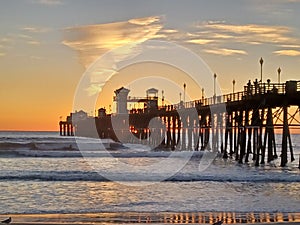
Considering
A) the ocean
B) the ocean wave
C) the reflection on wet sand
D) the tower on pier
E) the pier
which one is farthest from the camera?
the tower on pier

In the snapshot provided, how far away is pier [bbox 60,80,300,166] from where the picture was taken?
35344mm

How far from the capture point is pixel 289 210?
57.7 ft

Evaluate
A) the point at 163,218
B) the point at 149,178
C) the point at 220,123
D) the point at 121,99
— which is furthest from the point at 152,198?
the point at 121,99

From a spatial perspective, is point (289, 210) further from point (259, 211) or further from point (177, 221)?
point (177, 221)

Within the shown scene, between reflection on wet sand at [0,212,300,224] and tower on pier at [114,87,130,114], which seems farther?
tower on pier at [114,87,130,114]

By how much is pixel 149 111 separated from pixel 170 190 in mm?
48270

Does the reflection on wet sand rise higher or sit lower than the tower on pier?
lower

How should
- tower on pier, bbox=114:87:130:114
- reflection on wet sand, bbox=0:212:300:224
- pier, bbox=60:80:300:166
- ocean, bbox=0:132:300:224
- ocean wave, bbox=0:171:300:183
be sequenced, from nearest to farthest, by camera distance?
1. reflection on wet sand, bbox=0:212:300:224
2. ocean, bbox=0:132:300:224
3. ocean wave, bbox=0:171:300:183
4. pier, bbox=60:80:300:166
5. tower on pier, bbox=114:87:130:114

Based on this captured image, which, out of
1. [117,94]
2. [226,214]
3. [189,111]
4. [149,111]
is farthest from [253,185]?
[117,94]

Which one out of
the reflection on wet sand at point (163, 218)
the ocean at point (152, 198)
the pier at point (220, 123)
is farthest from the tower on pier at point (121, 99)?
the reflection on wet sand at point (163, 218)

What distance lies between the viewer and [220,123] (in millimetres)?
50000

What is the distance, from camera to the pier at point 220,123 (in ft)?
116

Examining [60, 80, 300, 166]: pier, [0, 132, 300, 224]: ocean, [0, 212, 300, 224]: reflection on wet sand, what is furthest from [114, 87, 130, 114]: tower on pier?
[0, 212, 300, 224]: reflection on wet sand

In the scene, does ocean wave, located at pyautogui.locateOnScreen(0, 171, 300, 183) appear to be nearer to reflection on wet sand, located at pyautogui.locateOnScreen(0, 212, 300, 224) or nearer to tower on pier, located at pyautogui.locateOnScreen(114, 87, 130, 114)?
reflection on wet sand, located at pyautogui.locateOnScreen(0, 212, 300, 224)
